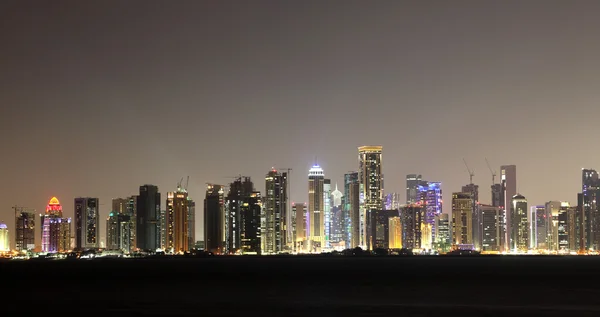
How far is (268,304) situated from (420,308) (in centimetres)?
1855

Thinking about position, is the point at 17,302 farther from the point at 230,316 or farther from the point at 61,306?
the point at 230,316

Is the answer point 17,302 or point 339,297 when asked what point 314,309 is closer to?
point 339,297

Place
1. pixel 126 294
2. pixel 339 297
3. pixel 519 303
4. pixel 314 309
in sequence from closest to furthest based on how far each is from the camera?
1. pixel 314 309
2. pixel 519 303
3. pixel 339 297
4. pixel 126 294

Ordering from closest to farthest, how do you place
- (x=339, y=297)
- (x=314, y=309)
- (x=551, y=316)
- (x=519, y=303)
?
(x=551, y=316) < (x=314, y=309) < (x=519, y=303) < (x=339, y=297)

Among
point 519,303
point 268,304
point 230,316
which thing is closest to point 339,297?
point 268,304

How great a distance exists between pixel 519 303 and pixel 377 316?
2398cm

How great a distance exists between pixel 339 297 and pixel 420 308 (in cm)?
2025

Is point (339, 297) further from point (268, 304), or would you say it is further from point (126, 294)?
point (126, 294)

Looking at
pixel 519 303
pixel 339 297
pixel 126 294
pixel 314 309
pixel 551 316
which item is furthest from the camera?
pixel 126 294

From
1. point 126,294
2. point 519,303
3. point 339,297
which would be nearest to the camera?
point 519,303

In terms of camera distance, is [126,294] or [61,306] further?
[126,294]

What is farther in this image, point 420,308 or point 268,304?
point 268,304

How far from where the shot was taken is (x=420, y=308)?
90.3m

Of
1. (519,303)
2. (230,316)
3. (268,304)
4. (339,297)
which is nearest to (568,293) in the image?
(519,303)
